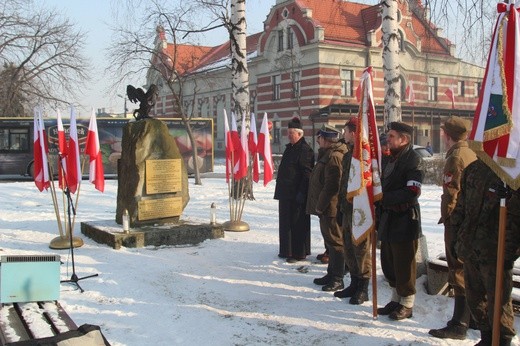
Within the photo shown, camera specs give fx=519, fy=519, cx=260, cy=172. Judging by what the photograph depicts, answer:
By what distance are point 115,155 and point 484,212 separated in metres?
22.7

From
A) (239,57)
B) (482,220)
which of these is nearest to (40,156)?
(239,57)

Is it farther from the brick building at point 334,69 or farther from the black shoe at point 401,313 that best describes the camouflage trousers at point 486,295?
the brick building at point 334,69

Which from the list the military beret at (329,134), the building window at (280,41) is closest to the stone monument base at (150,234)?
the military beret at (329,134)

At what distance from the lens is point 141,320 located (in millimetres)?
4840

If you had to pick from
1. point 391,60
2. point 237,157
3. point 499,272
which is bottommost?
point 499,272

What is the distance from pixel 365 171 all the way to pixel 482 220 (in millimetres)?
1290

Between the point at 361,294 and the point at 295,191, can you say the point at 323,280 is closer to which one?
the point at 361,294

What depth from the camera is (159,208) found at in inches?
341

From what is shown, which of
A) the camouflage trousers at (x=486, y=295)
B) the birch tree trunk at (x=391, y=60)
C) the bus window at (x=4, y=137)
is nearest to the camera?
the camouflage trousers at (x=486, y=295)

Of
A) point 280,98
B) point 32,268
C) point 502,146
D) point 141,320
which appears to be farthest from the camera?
point 280,98

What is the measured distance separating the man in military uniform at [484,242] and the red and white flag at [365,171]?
0.93 metres

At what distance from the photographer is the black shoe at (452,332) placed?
14.6ft

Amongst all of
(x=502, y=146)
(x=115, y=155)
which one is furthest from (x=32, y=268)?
(x=115, y=155)

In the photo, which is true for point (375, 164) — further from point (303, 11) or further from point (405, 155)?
point (303, 11)
